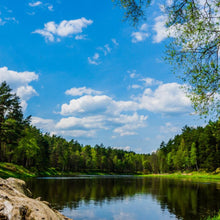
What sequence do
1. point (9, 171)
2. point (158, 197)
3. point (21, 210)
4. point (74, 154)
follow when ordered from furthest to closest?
1. point (74, 154)
2. point (9, 171)
3. point (158, 197)
4. point (21, 210)

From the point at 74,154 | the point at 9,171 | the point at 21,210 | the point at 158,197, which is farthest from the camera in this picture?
the point at 74,154

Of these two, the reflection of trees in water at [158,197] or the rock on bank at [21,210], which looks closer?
the rock on bank at [21,210]

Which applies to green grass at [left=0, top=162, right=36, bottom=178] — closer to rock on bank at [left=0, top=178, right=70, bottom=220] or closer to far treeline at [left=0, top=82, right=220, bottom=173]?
far treeline at [left=0, top=82, right=220, bottom=173]

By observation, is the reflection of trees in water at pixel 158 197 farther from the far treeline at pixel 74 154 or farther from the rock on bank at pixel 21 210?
the rock on bank at pixel 21 210

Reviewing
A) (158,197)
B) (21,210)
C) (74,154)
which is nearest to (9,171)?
(158,197)

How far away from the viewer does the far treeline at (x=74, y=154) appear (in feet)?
187

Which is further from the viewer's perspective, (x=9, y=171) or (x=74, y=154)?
(x=74, y=154)

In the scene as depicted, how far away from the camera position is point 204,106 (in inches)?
554

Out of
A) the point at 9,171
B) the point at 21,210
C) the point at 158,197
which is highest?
the point at 21,210

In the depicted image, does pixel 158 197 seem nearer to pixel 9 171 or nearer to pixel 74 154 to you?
pixel 9 171

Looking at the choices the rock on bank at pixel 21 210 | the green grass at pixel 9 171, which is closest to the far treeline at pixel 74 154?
the green grass at pixel 9 171

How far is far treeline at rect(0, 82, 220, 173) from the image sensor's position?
56.9 m

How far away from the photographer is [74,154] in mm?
148375

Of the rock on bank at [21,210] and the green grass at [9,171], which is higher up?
the rock on bank at [21,210]
